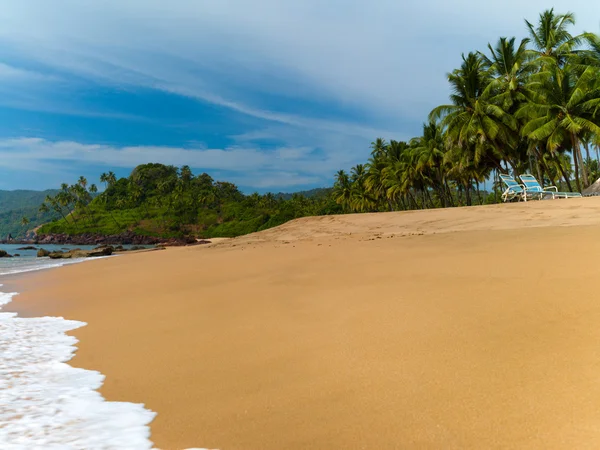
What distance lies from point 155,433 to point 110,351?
1.69 meters

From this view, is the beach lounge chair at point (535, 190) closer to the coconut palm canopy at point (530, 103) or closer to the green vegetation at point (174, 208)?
the coconut palm canopy at point (530, 103)

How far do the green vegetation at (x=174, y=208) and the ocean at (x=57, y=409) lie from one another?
69.1 meters

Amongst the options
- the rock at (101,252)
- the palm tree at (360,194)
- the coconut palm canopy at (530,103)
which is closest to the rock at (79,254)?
the rock at (101,252)

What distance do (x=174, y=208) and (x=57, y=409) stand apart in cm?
9827

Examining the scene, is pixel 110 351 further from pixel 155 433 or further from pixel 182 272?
pixel 182 272

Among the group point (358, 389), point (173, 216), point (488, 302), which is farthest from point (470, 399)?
point (173, 216)

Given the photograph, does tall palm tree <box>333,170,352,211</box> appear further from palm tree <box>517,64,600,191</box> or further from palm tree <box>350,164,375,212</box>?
palm tree <box>517,64,600,191</box>

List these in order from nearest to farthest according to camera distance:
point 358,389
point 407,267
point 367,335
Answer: point 358,389, point 367,335, point 407,267

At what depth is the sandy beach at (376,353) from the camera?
180 centimetres

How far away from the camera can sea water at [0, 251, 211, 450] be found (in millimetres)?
1958

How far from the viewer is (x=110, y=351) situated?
3412 mm

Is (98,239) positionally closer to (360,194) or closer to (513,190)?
(360,194)

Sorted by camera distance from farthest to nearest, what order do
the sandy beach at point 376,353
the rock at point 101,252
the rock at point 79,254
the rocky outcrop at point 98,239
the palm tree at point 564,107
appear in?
1. the rocky outcrop at point 98,239
2. the rock at point 101,252
3. the rock at point 79,254
4. the palm tree at point 564,107
5. the sandy beach at point 376,353

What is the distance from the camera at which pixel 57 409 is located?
7.66 ft
